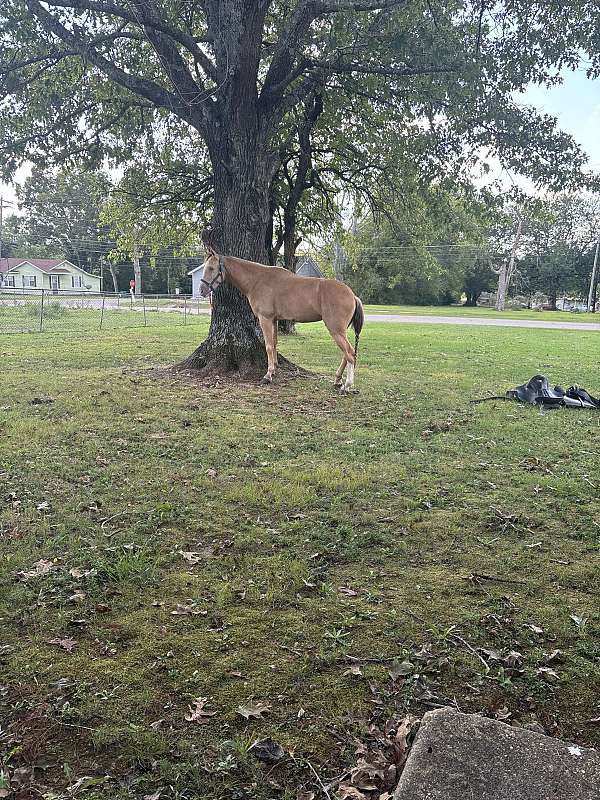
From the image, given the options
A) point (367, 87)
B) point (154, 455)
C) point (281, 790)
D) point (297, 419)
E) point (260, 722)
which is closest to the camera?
point (281, 790)

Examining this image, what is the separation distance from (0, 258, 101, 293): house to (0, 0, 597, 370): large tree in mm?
49805

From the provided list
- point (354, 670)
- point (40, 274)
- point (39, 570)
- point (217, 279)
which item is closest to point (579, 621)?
point (354, 670)

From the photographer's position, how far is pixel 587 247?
59125 millimetres

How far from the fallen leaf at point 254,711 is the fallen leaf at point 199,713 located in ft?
0.32

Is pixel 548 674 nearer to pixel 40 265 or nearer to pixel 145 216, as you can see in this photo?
pixel 145 216

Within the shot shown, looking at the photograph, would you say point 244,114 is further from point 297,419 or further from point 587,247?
point 587,247

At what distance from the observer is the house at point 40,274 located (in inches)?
2213

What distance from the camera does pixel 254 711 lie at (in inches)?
85.7

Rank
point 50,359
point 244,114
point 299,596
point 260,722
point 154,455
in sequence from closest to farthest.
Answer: point 260,722 → point 299,596 → point 154,455 → point 244,114 → point 50,359

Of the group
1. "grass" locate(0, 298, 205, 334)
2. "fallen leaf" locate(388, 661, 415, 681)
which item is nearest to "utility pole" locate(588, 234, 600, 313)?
"grass" locate(0, 298, 205, 334)

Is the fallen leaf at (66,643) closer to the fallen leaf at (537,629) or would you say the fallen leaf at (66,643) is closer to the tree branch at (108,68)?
the fallen leaf at (537,629)

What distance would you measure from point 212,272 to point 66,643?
703cm

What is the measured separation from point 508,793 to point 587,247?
6689 cm

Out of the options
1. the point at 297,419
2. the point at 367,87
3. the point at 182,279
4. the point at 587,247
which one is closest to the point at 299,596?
the point at 297,419
